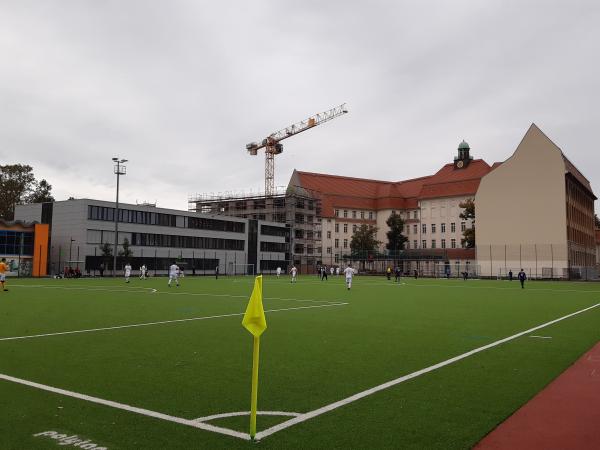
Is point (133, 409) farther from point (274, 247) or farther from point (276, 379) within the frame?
point (274, 247)

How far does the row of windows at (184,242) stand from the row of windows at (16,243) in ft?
44.5

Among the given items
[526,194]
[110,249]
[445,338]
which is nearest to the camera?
[445,338]

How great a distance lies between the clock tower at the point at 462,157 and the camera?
367 ft

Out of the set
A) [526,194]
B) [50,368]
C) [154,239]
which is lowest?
[50,368]

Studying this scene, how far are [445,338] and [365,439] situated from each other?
8.07 meters

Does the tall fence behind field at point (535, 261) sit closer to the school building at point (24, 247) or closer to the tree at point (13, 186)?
the school building at point (24, 247)

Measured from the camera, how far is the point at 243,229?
3733 inches

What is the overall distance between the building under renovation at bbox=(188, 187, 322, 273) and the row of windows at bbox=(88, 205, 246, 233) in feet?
42.3

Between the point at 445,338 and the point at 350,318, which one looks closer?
the point at 445,338

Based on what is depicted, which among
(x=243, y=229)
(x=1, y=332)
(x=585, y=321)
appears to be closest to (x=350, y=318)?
(x=585, y=321)

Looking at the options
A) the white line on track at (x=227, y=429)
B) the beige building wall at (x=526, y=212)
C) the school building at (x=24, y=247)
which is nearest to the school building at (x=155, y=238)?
the school building at (x=24, y=247)

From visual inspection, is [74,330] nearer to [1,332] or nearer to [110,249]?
[1,332]

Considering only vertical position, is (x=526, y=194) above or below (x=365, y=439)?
above

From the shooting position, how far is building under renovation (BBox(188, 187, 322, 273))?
10488cm
